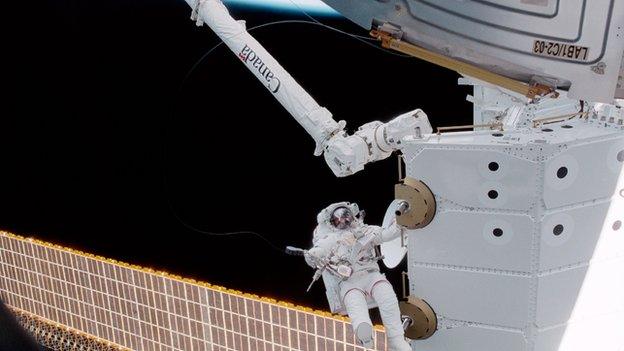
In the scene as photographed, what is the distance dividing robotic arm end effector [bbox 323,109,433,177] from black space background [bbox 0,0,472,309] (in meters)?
1.14

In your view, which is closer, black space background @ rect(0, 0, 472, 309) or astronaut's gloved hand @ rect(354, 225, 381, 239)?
astronaut's gloved hand @ rect(354, 225, 381, 239)

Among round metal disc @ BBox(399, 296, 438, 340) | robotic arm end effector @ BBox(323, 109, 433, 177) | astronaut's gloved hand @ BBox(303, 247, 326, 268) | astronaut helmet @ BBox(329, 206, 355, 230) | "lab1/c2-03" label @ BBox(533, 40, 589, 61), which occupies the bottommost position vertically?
round metal disc @ BBox(399, 296, 438, 340)

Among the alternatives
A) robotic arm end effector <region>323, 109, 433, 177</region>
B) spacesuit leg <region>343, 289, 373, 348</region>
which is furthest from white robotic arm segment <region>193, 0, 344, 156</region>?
spacesuit leg <region>343, 289, 373, 348</region>

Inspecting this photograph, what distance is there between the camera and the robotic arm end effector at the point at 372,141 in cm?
389

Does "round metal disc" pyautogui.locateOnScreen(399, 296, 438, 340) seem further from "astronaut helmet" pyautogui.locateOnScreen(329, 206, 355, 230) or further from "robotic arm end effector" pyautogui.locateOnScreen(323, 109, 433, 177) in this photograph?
"robotic arm end effector" pyautogui.locateOnScreen(323, 109, 433, 177)

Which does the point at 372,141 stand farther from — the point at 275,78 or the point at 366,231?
the point at 275,78

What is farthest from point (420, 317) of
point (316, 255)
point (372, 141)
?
point (372, 141)

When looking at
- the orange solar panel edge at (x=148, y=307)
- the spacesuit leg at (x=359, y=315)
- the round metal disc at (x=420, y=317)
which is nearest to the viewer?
A: the spacesuit leg at (x=359, y=315)

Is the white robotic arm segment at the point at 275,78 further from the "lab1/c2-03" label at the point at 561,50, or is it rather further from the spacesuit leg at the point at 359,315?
the "lab1/c2-03" label at the point at 561,50

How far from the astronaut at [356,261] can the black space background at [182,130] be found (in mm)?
1278

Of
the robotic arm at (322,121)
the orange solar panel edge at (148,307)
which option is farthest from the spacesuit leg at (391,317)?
the orange solar panel edge at (148,307)

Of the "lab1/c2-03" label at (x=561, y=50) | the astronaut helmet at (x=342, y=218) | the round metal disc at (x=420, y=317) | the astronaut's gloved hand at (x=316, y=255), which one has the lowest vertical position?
the round metal disc at (x=420, y=317)

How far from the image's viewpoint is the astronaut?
3.94 m

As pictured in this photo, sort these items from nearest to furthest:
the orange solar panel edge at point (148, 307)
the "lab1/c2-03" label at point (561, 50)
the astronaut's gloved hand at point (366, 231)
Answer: the "lab1/c2-03" label at point (561, 50) < the astronaut's gloved hand at point (366, 231) < the orange solar panel edge at point (148, 307)
